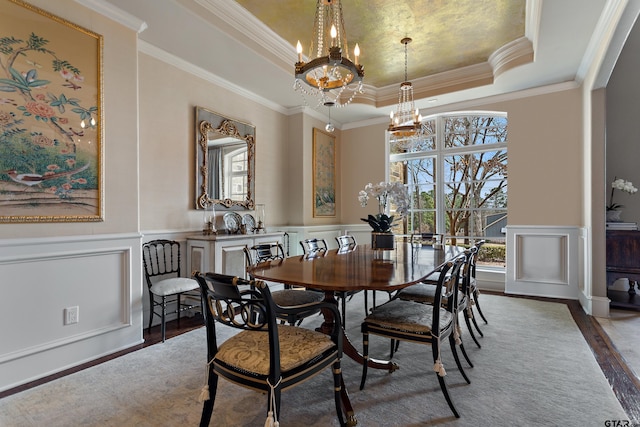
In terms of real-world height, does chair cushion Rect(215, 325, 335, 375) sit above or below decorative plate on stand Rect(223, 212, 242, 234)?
below

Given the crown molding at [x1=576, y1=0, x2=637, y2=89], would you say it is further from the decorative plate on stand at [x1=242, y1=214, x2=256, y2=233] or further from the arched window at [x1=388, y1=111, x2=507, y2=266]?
the decorative plate on stand at [x1=242, y1=214, x2=256, y2=233]

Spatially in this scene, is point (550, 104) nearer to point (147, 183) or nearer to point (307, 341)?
point (307, 341)

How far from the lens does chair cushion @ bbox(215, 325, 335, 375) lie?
4.74ft

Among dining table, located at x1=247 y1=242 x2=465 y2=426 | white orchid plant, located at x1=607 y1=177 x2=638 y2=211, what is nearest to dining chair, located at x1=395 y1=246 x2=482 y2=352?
dining table, located at x1=247 y1=242 x2=465 y2=426

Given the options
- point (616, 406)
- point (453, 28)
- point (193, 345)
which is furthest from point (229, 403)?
point (453, 28)

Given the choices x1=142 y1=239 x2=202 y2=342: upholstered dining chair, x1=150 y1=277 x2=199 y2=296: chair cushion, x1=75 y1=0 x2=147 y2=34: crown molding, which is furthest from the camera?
x1=142 y1=239 x2=202 y2=342: upholstered dining chair

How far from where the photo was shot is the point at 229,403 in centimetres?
193

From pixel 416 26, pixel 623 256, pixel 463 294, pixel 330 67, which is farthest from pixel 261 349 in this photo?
pixel 623 256

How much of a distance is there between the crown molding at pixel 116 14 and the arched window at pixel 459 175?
4.31 m

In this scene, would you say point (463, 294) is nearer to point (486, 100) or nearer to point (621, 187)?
point (621, 187)

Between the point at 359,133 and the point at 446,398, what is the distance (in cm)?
498

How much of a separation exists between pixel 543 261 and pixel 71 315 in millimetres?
5358

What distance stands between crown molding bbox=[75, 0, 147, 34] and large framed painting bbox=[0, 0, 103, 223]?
197 mm

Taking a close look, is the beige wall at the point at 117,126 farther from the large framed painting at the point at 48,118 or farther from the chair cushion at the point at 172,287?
the chair cushion at the point at 172,287
